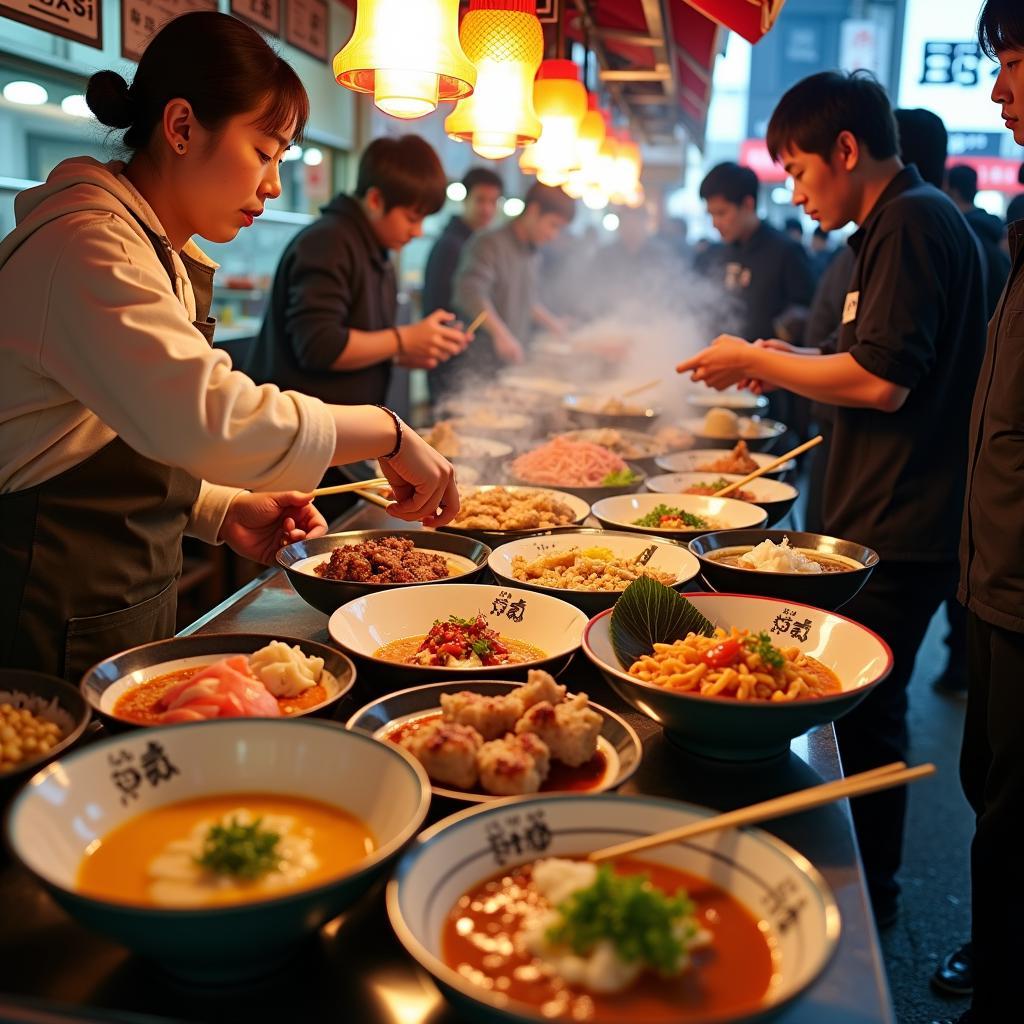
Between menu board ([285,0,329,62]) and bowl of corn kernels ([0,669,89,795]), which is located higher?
menu board ([285,0,329,62])

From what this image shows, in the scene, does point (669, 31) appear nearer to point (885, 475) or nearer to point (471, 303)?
point (471, 303)

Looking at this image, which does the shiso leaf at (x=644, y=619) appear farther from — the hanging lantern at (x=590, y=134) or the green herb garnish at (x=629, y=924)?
the hanging lantern at (x=590, y=134)

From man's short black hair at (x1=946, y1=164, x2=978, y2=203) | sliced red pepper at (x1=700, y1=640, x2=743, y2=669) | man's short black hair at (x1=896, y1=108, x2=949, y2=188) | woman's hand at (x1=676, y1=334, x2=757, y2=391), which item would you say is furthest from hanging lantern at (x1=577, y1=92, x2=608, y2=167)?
man's short black hair at (x1=946, y1=164, x2=978, y2=203)

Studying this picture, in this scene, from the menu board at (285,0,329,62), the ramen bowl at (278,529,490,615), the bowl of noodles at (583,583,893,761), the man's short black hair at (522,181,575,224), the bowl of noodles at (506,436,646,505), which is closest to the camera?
the bowl of noodles at (583,583,893,761)

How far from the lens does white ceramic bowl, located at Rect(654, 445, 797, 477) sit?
4.03 metres

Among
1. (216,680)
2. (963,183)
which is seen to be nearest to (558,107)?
(216,680)

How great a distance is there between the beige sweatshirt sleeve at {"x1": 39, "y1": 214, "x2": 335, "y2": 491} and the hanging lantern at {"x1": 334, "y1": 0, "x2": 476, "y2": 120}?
2.49 ft

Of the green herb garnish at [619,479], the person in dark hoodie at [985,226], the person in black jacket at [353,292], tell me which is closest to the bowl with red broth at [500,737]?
the green herb garnish at [619,479]

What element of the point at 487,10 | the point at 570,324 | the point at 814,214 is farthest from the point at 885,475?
the point at 570,324

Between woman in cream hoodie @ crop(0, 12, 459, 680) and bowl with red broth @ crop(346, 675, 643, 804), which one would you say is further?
woman in cream hoodie @ crop(0, 12, 459, 680)

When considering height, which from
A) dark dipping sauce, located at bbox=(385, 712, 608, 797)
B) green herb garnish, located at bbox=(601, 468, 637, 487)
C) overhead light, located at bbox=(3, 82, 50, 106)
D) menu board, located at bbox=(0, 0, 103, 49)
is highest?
menu board, located at bbox=(0, 0, 103, 49)

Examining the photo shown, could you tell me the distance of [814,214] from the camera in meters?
3.36

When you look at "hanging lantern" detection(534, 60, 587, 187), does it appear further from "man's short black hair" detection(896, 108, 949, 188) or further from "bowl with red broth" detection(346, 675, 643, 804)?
"bowl with red broth" detection(346, 675, 643, 804)

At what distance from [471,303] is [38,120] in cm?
300
